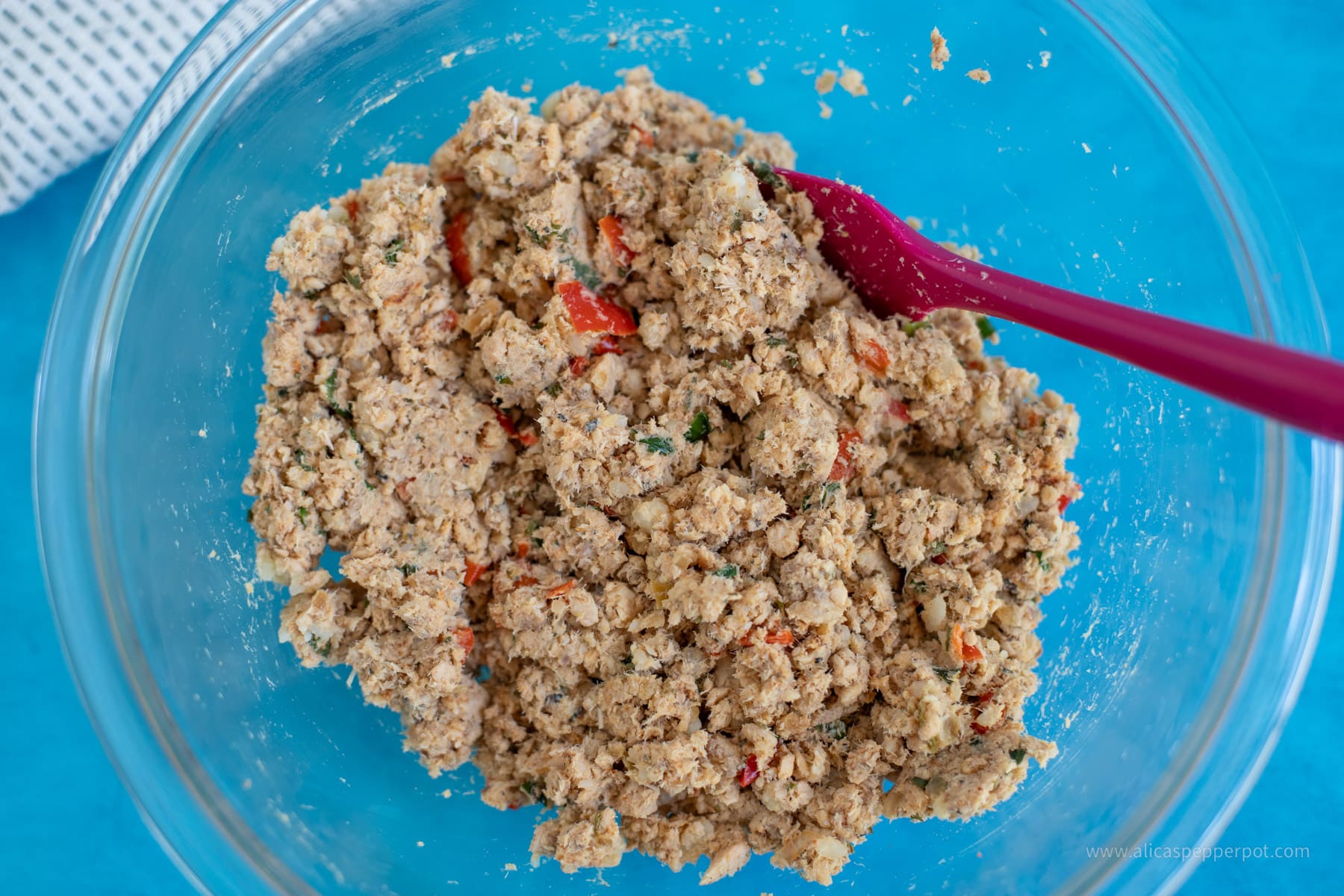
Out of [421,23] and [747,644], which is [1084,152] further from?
[421,23]

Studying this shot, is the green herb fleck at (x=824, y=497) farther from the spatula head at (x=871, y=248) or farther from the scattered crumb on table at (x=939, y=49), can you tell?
the scattered crumb on table at (x=939, y=49)

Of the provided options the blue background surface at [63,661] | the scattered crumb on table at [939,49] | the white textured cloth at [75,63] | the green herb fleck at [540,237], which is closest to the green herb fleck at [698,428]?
the green herb fleck at [540,237]

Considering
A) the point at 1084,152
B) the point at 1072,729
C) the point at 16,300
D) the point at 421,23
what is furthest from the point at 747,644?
the point at 16,300

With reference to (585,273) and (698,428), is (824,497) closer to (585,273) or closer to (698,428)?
(698,428)

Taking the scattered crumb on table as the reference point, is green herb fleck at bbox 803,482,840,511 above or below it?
below

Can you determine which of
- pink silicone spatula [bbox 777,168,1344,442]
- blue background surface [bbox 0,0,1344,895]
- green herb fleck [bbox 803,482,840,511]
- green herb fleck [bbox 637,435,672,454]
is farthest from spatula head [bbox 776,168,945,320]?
blue background surface [bbox 0,0,1344,895]

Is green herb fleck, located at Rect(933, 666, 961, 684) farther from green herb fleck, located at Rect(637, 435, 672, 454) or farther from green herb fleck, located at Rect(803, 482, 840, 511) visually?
green herb fleck, located at Rect(637, 435, 672, 454)
